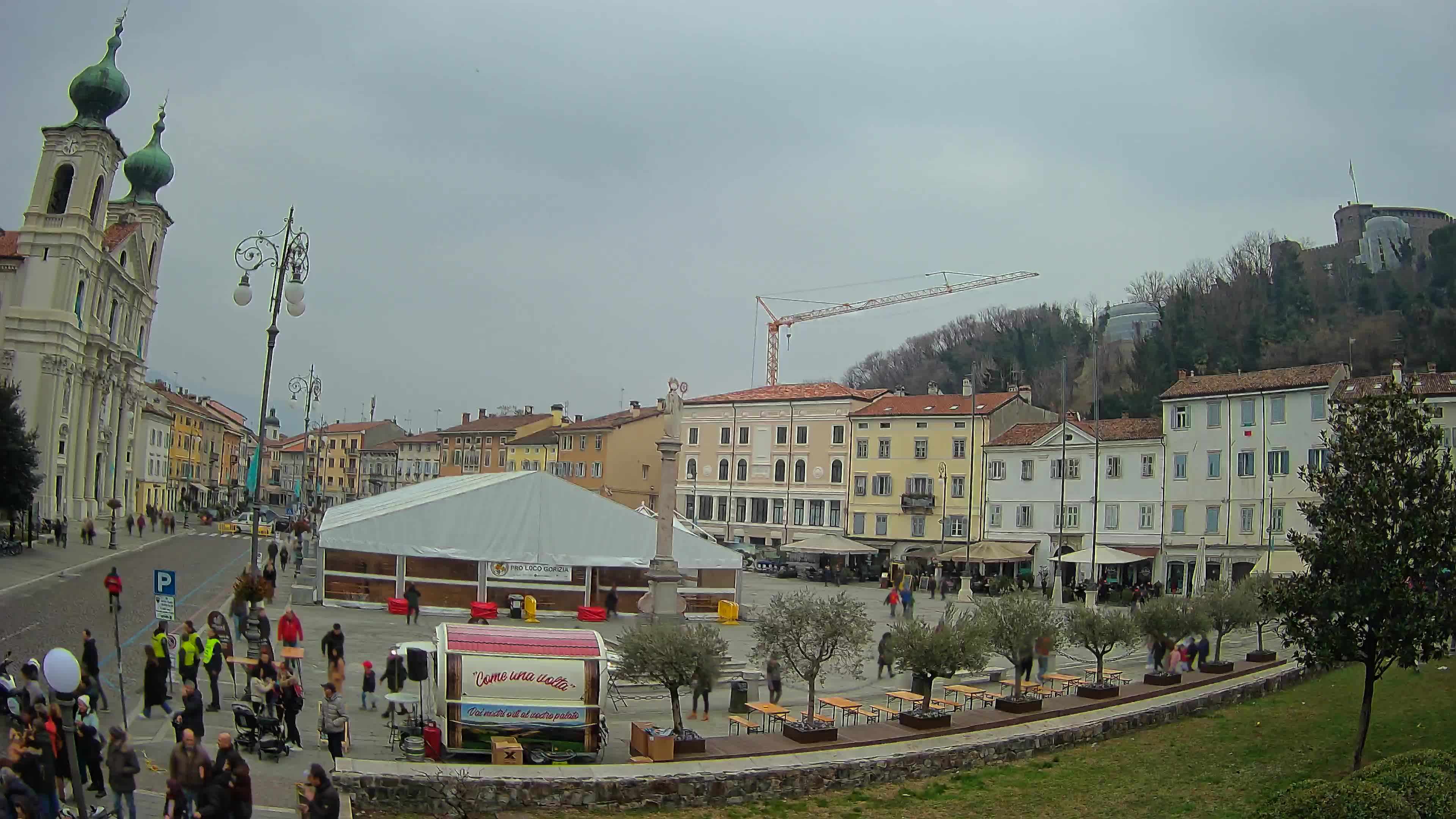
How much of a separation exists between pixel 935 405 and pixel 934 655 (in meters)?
46.7

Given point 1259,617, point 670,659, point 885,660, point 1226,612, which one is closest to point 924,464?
point 1259,617

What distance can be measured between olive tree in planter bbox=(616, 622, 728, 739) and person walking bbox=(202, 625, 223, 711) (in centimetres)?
674

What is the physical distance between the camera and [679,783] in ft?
48.9

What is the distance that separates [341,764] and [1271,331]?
3388 inches

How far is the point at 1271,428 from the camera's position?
4956 centimetres

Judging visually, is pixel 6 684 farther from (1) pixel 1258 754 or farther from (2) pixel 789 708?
(1) pixel 1258 754

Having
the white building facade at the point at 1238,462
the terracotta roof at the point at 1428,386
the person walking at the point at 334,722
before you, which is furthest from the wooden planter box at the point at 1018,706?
the white building facade at the point at 1238,462

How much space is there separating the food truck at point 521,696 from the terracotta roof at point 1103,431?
136ft

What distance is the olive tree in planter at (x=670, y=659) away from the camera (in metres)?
16.8

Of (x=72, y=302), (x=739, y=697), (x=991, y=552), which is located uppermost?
(x=72, y=302)

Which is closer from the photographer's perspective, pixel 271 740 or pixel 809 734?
pixel 271 740

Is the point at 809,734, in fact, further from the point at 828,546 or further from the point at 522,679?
the point at 828,546

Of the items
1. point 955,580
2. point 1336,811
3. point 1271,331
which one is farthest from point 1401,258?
point 1336,811

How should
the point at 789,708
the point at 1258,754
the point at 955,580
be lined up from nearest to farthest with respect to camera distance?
the point at 1258,754 → the point at 789,708 → the point at 955,580
